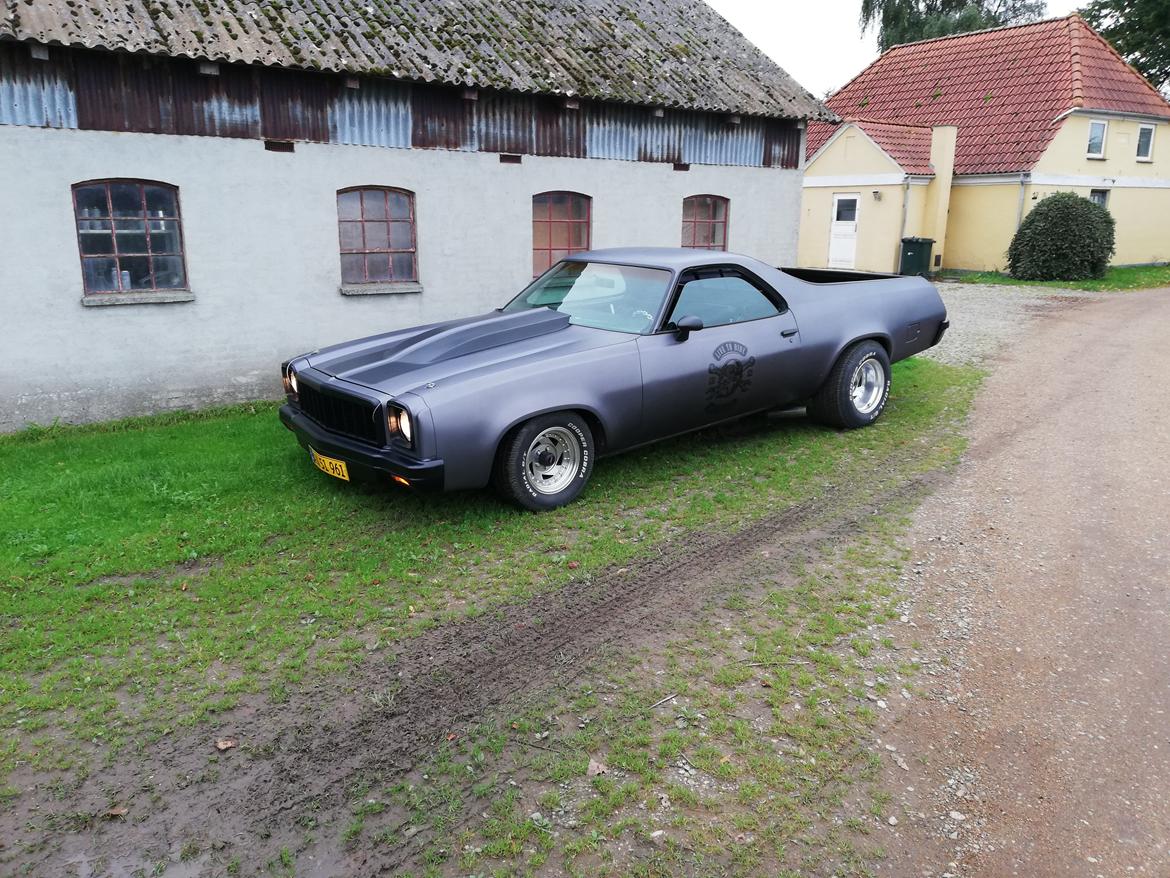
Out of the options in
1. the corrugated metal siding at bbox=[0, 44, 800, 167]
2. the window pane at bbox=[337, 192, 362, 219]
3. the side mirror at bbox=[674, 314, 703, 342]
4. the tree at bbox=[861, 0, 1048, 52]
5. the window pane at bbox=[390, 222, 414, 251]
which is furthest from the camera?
the tree at bbox=[861, 0, 1048, 52]

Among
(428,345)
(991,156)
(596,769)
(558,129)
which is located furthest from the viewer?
(991,156)

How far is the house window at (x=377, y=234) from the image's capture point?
1043 centimetres

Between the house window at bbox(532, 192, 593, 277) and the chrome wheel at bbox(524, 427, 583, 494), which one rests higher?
the house window at bbox(532, 192, 593, 277)

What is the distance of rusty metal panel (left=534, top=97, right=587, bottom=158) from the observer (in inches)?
453

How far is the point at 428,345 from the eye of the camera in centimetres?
637

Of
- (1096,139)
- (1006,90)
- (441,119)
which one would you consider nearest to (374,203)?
(441,119)

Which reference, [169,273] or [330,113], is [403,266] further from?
[169,273]

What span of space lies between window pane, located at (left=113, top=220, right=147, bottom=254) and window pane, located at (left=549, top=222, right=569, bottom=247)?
5142mm

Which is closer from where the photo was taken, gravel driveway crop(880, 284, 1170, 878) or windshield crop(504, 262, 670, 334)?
gravel driveway crop(880, 284, 1170, 878)

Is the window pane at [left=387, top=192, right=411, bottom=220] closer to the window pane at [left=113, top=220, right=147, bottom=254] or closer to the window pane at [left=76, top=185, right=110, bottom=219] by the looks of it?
the window pane at [left=113, top=220, right=147, bottom=254]

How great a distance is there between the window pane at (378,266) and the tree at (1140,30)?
119 feet

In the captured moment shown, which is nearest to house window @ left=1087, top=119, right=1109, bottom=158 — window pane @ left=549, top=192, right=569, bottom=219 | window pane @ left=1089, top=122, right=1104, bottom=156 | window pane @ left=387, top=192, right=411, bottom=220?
window pane @ left=1089, top=122, right=1104, bottom=156

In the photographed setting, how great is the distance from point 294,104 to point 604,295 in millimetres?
4975

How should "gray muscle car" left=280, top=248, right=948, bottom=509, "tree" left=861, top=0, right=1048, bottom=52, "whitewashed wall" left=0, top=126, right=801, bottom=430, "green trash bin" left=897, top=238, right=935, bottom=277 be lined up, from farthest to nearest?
"tree" left=861, top=0, right=1048, bottom=52 < "green trash bin" left=897, top=238, right=935, bottom=277 < "whitewashed wall" left=0, top=126, right=801, bottom=430 < "gray muscle car" left=280, top=248, right=948, bottom=509
